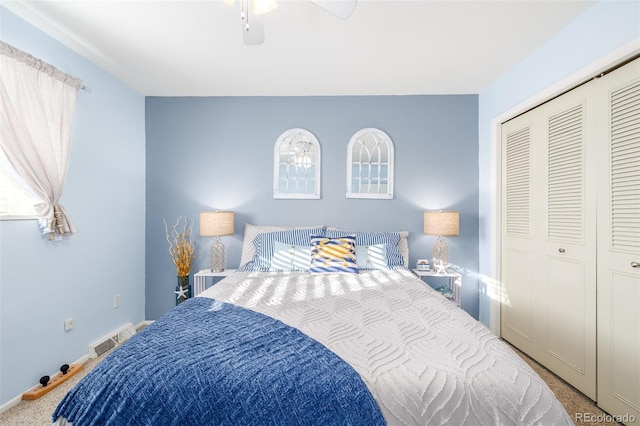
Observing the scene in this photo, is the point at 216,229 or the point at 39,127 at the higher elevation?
the point at 39,127

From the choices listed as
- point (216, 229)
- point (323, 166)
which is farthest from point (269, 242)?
point (323, 166)

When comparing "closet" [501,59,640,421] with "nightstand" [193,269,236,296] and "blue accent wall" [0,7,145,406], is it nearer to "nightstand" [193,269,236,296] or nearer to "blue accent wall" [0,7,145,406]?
"nightstand" [193,269,236,296]

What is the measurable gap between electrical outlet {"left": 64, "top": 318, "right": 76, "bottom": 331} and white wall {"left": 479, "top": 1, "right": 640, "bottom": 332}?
3.85 m

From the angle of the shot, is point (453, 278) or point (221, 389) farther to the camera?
point (453, 278)

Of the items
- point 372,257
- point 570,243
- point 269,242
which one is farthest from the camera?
point 269,242

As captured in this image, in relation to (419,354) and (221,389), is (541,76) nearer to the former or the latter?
(419,354)

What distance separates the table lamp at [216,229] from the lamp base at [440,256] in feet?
7.26

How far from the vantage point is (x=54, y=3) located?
5.99 feet

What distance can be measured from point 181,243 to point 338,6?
2830mm

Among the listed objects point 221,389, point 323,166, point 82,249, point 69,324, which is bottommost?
point 69,324

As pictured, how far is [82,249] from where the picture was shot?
7.88ft

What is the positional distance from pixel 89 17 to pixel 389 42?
2171mm

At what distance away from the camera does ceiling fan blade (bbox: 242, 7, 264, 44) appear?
1.57m

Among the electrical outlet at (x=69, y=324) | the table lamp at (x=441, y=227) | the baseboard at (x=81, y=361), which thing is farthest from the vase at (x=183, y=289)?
the table lamp at (x=441, y=227)
